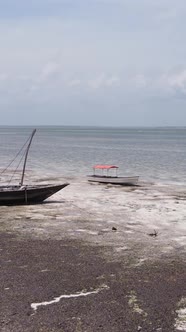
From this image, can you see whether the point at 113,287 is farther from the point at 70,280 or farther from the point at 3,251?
the point at 3,251

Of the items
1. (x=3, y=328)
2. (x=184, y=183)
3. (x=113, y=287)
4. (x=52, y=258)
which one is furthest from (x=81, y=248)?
(x=184, y=183)

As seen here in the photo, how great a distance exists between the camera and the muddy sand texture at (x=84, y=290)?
26.8 feet

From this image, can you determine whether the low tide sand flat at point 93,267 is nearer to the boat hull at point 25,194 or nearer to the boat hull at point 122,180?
the boat hull at point 25,194

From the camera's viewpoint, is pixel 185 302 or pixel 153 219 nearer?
pixel 185 302

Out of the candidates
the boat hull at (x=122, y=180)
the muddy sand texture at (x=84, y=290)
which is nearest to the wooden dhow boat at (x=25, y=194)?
the muddy sand texture at (x=84, y=290)

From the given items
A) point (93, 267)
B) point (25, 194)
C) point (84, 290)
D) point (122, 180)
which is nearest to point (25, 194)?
point (25, 194)

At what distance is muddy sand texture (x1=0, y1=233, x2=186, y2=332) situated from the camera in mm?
8156

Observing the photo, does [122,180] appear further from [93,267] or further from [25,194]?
[93,267]

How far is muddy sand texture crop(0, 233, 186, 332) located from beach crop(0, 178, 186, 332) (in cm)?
2

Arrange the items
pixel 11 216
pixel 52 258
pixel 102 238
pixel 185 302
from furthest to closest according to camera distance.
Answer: pixel 11 216 → pixel 102 238 → pixel 52 258 → pixel 185 302

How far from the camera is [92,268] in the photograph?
37.1 ft

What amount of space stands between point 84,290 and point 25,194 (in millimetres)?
11262

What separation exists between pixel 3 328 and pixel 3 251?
16.2 feet

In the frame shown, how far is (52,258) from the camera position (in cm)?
1214
